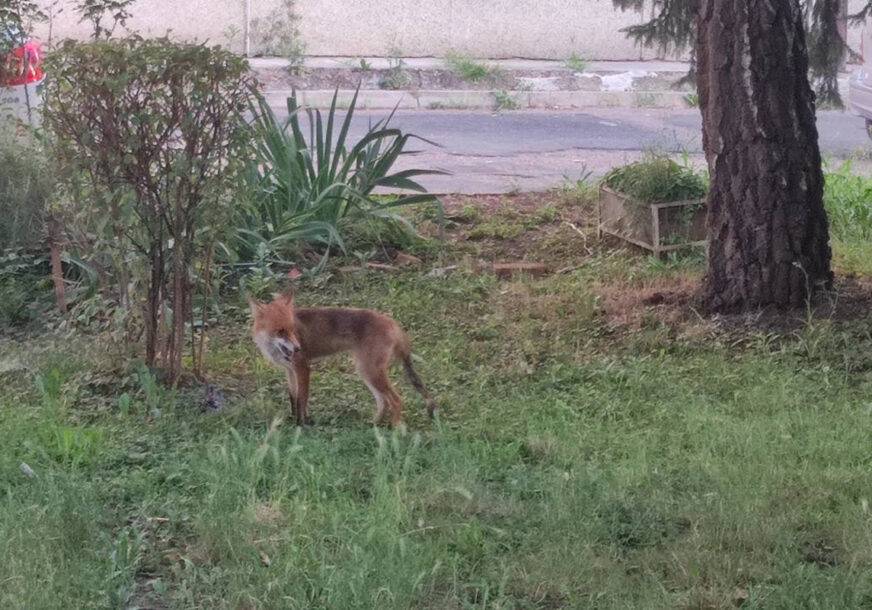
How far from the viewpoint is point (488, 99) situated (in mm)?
18312

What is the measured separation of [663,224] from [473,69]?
10.8 metres

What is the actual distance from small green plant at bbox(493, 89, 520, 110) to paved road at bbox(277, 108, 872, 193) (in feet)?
1.39

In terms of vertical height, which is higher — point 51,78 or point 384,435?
point 51,78

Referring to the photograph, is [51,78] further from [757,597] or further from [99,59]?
[757,597]

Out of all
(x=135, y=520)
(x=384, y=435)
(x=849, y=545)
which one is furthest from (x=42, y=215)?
(x=849, y=545)

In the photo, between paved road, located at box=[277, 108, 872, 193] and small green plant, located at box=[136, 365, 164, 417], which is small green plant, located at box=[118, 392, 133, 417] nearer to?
small green plant, located at box=[136, 365, 164, 417]

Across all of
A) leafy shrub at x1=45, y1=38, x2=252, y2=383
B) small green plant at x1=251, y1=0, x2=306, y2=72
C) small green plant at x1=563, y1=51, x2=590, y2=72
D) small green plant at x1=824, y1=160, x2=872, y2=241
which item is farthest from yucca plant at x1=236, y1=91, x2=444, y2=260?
small green plant at x1=563, y1=51, x2=590, y2=72

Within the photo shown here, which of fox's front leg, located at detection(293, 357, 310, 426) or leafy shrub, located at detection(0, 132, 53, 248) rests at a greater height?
leafy shrub, located at detection(0, 132, 53, 248)

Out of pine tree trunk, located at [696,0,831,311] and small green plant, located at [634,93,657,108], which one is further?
small green plant, located at [634,93,657,108]

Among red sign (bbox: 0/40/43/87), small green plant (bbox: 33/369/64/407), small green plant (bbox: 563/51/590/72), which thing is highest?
small green plant (bbox: 563/51/590/72)

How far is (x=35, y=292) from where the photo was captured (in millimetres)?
8125

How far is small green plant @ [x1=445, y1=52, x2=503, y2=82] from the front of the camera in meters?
19.4

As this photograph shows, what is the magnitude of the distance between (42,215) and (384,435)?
3789 millimetres

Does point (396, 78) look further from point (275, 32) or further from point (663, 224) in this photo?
point (663, 224)
